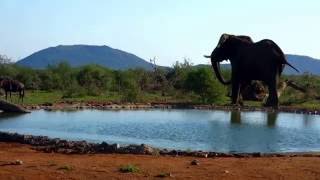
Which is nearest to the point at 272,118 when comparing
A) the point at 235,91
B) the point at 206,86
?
the point at 235,91

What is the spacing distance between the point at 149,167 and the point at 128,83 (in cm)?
3842

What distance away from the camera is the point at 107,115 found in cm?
3512

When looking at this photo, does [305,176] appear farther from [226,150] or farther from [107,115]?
[107,115]

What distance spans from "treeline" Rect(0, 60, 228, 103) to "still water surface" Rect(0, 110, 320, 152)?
9099 millimetres

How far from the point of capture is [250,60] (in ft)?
137

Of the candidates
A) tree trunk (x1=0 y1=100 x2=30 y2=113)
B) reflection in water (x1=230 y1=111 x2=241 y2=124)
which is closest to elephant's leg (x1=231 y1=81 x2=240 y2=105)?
reflection in water (x1=230 y1=111 x2=241 y2=124)

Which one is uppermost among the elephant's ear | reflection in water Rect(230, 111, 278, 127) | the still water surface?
the elephant's ear

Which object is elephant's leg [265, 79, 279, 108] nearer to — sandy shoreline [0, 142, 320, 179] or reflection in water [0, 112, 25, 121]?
reflection in water [0, 112, 25, 121]

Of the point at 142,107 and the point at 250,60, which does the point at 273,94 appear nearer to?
the point at 250,60

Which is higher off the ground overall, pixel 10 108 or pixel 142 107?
pixel 142 107

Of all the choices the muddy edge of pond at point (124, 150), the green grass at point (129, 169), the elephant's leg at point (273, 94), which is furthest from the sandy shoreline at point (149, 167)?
the elephant's leg at point (273, 94)

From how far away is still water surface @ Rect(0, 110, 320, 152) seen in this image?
23.1 meters

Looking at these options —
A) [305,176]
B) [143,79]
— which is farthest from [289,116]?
[143,79]

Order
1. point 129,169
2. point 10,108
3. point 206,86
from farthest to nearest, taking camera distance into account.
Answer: point 206,86 < point 10,108 < point 129,169
